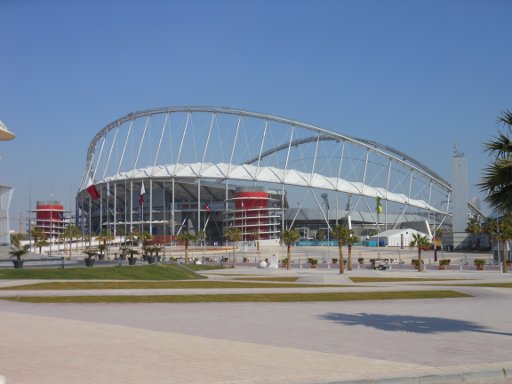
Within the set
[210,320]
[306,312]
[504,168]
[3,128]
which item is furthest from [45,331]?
[3,128]

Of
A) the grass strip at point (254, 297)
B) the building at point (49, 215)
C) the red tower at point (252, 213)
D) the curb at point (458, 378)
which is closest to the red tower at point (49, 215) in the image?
the building at point (49, 215)

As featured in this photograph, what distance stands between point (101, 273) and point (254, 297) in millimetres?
15900

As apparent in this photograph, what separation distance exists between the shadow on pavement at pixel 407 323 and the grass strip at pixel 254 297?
6.06 m

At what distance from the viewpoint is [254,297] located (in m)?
27.0

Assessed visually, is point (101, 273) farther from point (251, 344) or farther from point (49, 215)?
point (49, 215)

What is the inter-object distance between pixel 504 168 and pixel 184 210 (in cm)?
13597

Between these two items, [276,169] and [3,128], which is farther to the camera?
[276,169]

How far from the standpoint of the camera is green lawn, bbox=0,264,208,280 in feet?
119

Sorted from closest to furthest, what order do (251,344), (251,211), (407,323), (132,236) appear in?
(251,344), (407,323), (132,236), (251,211)

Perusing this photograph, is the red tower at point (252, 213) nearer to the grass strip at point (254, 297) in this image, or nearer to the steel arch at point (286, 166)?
the steel arch at point (286, 166)

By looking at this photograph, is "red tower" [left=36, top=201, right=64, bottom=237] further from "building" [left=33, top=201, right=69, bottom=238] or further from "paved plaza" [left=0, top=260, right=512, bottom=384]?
"paved plaza" [left=0, top=260, right=512, bottom=384]

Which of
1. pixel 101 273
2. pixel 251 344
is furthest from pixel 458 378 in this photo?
pixel 101 273

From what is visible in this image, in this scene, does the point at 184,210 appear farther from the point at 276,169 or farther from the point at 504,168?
the point at 504,168

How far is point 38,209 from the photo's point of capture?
180 m
